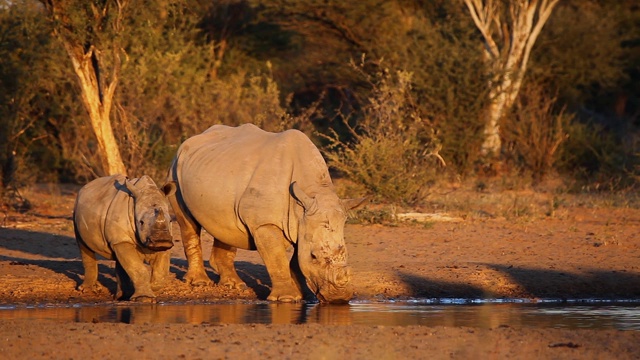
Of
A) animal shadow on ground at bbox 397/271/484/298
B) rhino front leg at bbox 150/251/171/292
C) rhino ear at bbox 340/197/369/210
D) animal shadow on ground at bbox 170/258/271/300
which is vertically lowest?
animal shadow on ground at bbox 170/258/271/300

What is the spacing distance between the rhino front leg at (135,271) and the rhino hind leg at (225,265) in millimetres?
1070

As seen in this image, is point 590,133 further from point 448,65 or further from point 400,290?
point 400,290

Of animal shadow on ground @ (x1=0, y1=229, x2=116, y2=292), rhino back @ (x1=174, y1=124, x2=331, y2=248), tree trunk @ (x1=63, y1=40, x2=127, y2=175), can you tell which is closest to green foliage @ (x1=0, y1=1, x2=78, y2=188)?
tree trunk @ (x1=63, y1=40, x2=127, y2=175)

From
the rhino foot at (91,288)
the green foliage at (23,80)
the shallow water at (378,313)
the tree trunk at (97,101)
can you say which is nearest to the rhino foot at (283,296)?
the shallow water at (378,313)

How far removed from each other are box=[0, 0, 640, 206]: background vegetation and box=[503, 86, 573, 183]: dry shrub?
0.15ft

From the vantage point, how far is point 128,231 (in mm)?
→ 10289

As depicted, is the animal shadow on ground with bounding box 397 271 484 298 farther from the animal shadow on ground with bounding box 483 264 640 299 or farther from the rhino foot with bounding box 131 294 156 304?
the rhino foot with bounding box 131 294 156 304

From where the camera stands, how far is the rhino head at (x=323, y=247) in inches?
386

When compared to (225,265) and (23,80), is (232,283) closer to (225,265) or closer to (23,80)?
(225,265)

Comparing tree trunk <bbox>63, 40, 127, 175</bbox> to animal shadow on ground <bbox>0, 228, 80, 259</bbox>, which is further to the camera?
tree trunk <bbox>63, 40, 127, 175</bbox>

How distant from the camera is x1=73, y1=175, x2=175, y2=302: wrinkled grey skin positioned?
10.1 meters

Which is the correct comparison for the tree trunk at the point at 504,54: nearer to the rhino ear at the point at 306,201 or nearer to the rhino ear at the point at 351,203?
the rhino ear at the point at 351,203

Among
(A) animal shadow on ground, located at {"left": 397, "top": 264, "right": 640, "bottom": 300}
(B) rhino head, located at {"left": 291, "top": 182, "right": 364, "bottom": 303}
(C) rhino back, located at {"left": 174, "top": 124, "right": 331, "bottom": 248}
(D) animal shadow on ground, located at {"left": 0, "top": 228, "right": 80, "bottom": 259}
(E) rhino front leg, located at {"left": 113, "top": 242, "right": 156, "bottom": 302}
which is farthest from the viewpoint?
(D) animal shadow on ground, located at {"left": 0, "top": 228, "right": 80, "bottom": 259}

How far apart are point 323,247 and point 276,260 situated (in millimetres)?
591
